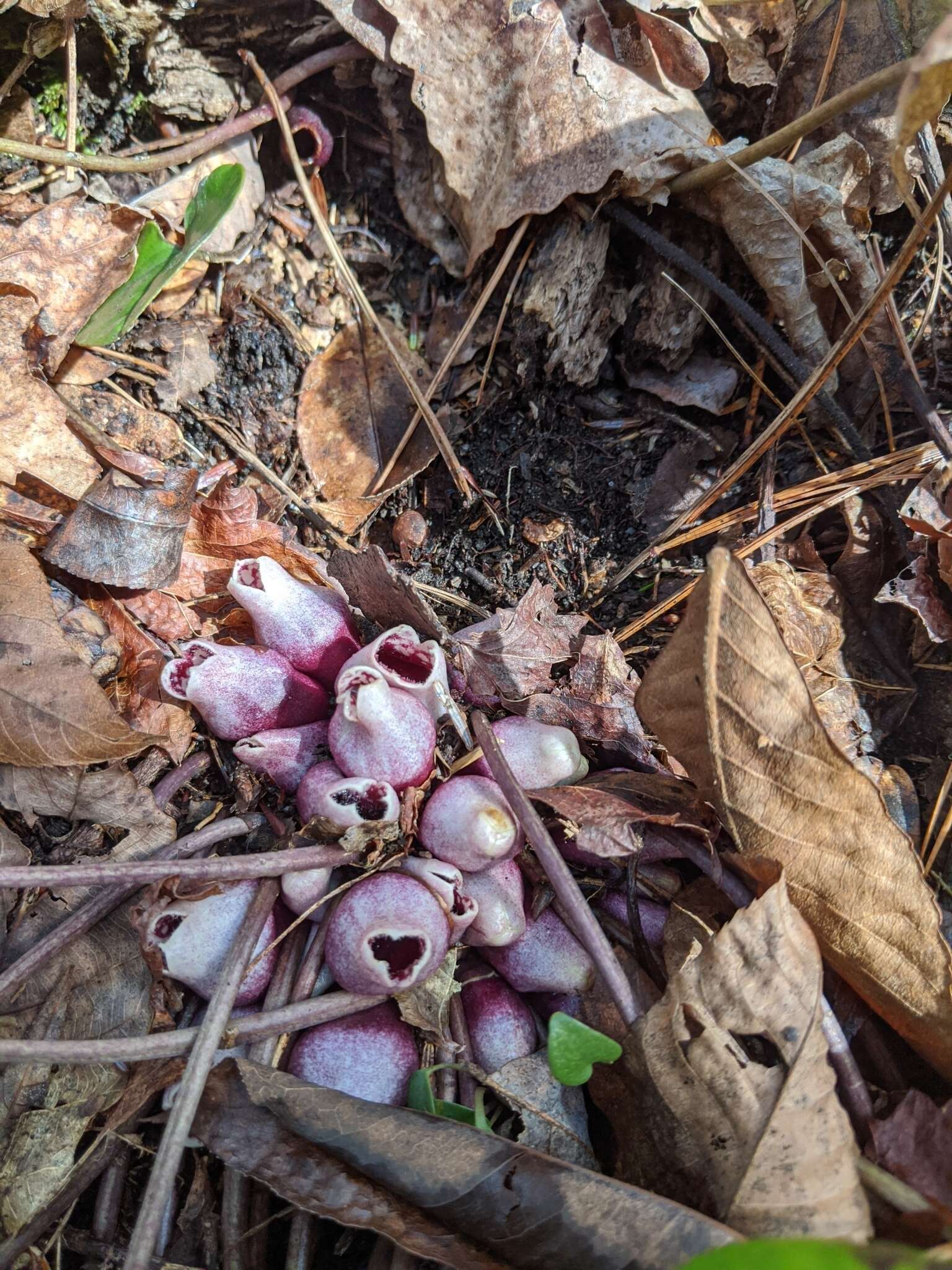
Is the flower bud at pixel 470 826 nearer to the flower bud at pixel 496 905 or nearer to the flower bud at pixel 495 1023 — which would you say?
the flower bud at pixel 496 905

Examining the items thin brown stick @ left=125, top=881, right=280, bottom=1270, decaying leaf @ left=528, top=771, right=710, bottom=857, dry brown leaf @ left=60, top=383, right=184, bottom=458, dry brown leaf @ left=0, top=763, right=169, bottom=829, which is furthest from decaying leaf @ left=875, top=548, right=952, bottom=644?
dry brown leaf @ left=60, top=383, right=184, bottom=458

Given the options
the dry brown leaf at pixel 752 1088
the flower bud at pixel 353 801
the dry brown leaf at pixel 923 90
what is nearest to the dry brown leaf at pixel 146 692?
the flower bud at pixel 353 801

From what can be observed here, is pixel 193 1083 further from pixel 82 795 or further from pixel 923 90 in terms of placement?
pixel 923 90

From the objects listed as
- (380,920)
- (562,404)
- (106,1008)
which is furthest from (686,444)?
(106,1008)

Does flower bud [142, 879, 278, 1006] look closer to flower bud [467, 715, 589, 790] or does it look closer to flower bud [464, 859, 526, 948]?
flower bud [464, 859, 526, 948]

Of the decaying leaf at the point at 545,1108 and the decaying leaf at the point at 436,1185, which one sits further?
the decaying leaf at the point at 545,1108

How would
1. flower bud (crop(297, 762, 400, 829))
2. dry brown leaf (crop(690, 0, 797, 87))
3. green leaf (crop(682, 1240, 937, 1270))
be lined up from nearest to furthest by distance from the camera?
green leaf (crop(682, 1240, 937, 1270))
flower bud (crop(297, 762, 400, 829))
dry brown leaf (crop(690, 0, 797, 87))

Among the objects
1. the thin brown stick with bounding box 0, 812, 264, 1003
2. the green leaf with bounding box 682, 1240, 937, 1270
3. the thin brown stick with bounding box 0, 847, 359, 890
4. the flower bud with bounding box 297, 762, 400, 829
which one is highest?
the green leaf with bounding box 682, 1240, 937, 1270
